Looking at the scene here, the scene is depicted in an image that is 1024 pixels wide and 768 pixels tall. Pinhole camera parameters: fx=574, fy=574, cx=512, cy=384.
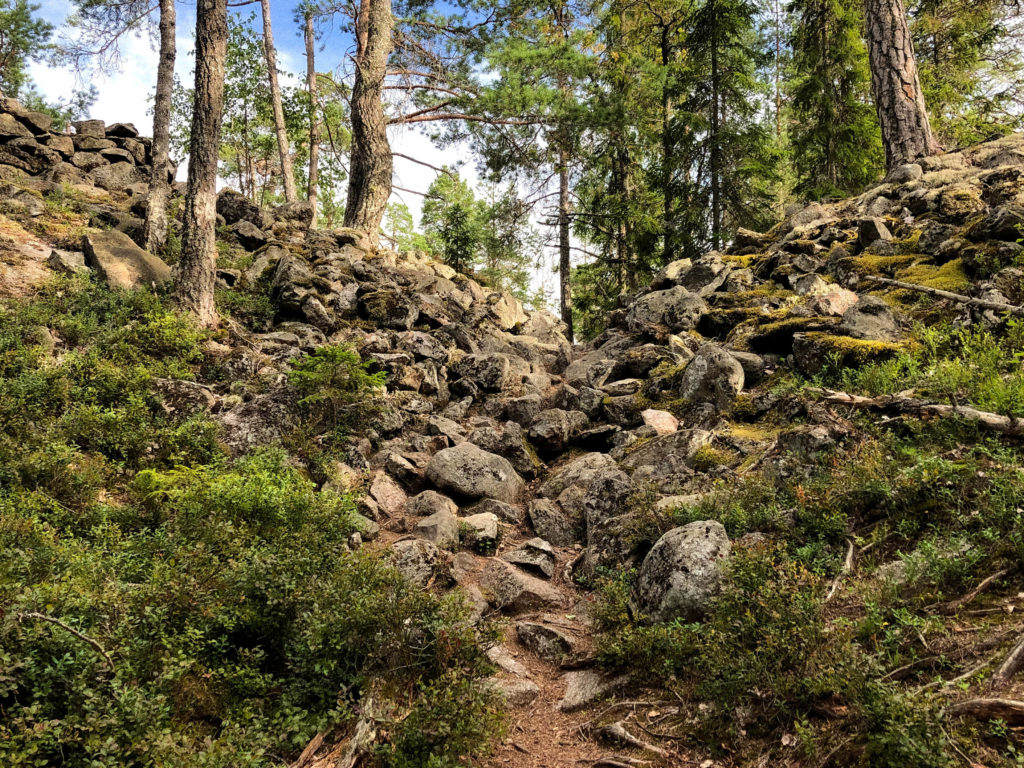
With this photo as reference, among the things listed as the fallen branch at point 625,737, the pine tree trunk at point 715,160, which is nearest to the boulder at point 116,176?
the pine tree trunk at point 715,160

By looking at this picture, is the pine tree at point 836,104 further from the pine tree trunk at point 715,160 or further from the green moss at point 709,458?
the green moss at point 709,458

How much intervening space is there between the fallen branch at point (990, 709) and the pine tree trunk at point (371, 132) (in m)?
16.0

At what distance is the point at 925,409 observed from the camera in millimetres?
5336

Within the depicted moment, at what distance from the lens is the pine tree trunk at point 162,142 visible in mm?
13328

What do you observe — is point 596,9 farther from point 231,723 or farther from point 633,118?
point 231,723

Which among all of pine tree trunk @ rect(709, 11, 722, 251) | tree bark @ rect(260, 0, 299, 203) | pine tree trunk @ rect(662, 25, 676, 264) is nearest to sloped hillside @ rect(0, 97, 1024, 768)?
pine tree trunk @ rect(709, 11, 722, 251)

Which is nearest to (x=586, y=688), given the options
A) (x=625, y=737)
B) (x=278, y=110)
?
(x=625, y=737)

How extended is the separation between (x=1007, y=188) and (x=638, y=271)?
1037cm

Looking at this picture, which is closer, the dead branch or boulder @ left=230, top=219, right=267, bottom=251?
the dead branch

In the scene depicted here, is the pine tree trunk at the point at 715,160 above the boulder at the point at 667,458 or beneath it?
above

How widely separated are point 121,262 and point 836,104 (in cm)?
1998

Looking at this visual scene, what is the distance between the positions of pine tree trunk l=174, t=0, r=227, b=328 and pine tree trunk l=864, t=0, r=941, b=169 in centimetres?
1413

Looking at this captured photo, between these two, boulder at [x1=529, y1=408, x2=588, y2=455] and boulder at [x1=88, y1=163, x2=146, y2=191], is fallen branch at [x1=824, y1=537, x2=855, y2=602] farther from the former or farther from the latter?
boulder at [x1=88, y1=163, x2=146, y2=191]

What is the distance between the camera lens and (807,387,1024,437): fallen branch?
454cm
